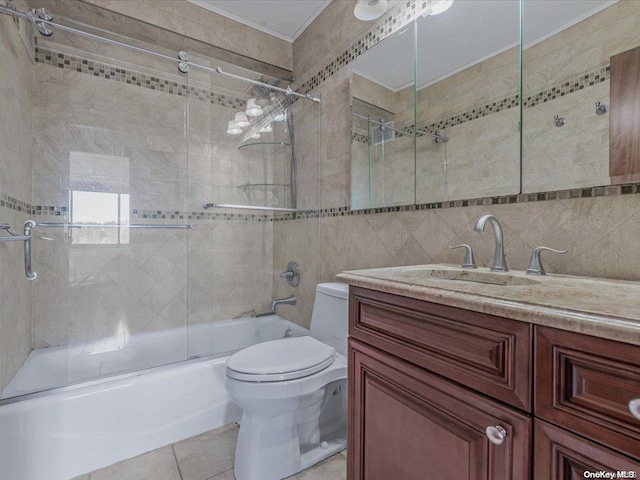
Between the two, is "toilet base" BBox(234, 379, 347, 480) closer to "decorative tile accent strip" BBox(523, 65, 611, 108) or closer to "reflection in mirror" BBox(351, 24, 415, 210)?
"reflection in mirror" BBox(351, 24, 415, 210)

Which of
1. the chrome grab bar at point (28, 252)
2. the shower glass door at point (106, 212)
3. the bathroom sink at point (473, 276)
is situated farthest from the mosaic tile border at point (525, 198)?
the chrome grab bar at point (28, 252)

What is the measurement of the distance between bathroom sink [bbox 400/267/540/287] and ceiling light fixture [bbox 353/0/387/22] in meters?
1.45

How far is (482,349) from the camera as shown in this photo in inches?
24.9

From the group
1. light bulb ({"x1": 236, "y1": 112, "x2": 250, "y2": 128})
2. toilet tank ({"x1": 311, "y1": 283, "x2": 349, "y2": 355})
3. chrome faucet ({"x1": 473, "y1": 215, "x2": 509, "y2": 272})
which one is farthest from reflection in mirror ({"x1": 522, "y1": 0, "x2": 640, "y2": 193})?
light bulb ({"x1": 236, "y1": 112, "x2": 250, "y2": 128})

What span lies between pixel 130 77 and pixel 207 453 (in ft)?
7.52

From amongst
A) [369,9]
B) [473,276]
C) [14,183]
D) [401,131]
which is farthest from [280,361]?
[369,9]

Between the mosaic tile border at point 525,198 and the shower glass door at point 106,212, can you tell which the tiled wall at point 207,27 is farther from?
the mosaic tile border at point 525,198

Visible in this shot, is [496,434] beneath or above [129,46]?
beneath

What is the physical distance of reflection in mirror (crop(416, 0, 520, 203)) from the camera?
1.18 meters

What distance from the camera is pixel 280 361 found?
1.37 meters

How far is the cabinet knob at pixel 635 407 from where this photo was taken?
437mm

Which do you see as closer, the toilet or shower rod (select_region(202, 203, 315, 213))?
the toilet

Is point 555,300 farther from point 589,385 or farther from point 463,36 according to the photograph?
point 463,36

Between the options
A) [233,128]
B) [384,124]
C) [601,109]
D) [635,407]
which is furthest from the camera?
[233,128]
